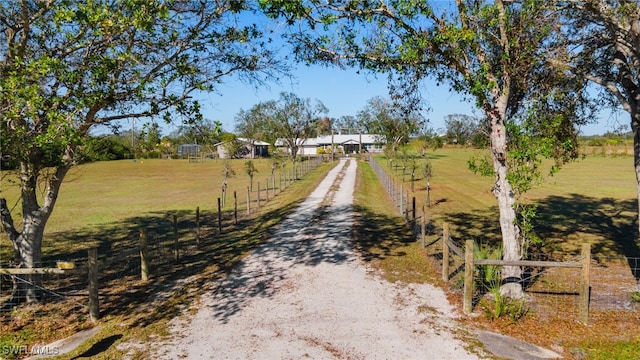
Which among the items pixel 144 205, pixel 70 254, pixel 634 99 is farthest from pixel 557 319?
pixel 144 205

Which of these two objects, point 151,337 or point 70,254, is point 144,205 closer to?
point 70,254

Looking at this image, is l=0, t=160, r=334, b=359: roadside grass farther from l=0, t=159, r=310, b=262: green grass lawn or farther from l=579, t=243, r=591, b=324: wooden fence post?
l=579, t=243, r=591, b=324: wooden fence post

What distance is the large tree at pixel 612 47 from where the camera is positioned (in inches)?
377

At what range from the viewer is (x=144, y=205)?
27875 millimetres

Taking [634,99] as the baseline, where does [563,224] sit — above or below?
below

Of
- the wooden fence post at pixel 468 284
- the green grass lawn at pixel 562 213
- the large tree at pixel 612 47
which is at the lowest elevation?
the green grass lawn at pixel 562 213

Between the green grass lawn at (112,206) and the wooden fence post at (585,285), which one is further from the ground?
the wooden fence post at (585,285)

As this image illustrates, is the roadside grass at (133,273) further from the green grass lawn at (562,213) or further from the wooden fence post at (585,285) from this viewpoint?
the wooden fence post at (585,285)

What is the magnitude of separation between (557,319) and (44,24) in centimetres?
1255

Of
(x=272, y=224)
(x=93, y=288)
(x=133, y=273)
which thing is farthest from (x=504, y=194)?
(x=272, y=224)

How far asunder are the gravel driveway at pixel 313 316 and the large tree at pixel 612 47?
7117 mm

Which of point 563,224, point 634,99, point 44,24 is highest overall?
point 44,24

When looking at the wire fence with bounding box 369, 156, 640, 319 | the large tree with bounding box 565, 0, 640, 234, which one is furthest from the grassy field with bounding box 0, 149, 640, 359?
the large tree with bounding box 565, 0, 640, 234

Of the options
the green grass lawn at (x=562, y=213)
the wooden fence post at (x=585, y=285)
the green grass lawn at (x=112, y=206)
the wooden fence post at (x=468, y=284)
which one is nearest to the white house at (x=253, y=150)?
the green grass lawn at (x=112, y=206)
